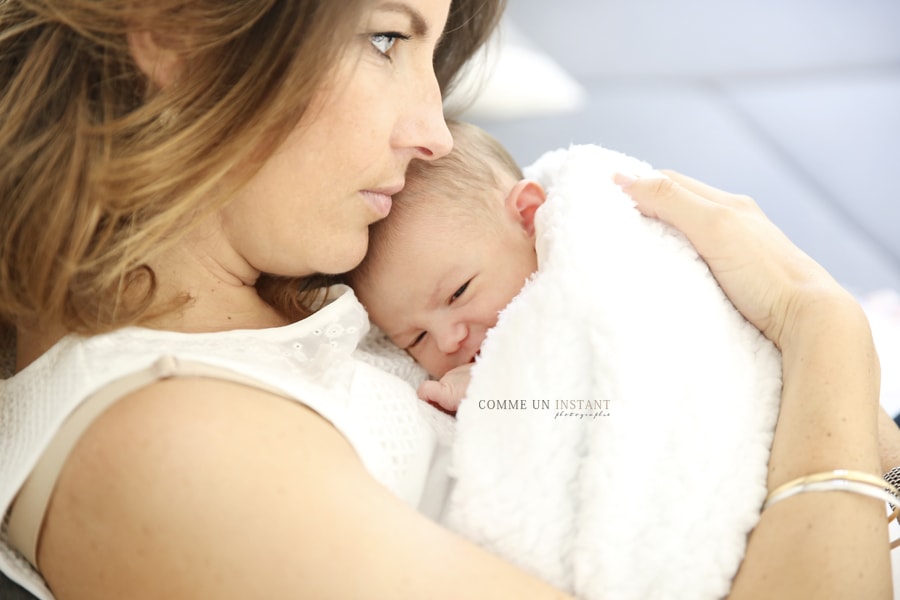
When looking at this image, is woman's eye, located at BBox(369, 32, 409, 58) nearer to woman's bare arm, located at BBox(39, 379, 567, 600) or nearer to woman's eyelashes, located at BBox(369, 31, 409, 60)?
woman's eyelashes, located at BBox(369, 31, 409, 60)

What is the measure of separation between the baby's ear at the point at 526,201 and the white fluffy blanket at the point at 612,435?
0.88ft

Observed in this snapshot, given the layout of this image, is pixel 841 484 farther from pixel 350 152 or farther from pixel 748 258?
pixel 350 152

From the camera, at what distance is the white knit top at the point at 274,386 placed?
0.92 meters

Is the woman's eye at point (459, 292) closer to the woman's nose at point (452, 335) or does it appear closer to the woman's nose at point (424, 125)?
the woman's nose at point (452, 335)

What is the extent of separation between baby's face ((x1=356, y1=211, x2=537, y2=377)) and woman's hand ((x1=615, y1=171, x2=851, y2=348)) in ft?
0.69

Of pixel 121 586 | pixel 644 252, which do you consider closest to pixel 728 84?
pixel 644 252

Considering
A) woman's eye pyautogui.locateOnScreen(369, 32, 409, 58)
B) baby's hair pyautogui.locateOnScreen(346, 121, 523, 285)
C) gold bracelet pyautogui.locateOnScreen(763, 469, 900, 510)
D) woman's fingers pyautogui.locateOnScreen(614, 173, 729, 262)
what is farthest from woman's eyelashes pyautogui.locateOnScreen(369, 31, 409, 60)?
gold bracelet pyautogui.locateOnScreen(763, 469, 900, 510)

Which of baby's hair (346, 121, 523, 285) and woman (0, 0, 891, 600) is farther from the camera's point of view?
baby's hair (346, 121, 523, 285)

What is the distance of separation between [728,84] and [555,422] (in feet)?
6.05

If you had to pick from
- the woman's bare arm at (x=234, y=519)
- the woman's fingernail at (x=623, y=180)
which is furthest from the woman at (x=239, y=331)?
the woman's fingernail at (x=623, y=180)

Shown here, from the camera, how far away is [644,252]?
1.12 m

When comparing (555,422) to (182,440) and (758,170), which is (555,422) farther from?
(758,170)

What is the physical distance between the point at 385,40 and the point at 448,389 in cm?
49

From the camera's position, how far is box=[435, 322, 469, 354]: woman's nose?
1.31 meters
